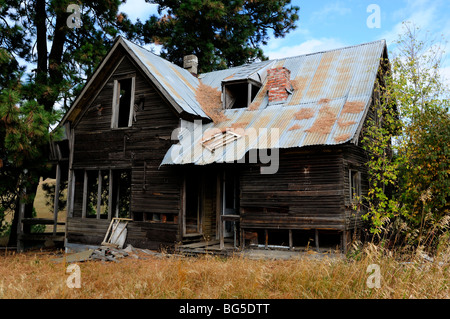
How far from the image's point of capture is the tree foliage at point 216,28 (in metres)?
21.8

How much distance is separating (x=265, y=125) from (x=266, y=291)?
678 centimetres

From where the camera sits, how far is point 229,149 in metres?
10.9

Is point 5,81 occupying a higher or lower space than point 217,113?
higher

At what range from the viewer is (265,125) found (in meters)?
11.7

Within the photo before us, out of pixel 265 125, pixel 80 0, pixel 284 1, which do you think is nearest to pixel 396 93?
pixel 265 125

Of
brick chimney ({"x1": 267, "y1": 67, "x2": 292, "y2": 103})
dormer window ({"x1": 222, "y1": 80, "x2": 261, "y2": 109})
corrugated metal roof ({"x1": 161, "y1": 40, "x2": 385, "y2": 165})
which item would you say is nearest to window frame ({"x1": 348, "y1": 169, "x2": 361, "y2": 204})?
corrugated metal roof ({"x1": 161, "y1": 40, "x2": 385, "y2": 165})

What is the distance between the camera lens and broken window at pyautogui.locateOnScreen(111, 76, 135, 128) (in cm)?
1323

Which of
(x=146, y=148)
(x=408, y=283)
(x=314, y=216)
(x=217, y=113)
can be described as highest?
(x=217, y=113)

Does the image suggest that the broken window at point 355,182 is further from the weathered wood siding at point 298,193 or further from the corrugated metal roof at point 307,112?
the corrugated metal roof at point 307,112

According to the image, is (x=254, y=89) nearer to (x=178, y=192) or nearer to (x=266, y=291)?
(x=178, y=192)

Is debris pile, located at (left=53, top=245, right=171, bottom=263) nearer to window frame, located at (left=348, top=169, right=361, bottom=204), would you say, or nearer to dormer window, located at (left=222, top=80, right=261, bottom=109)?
dormer window, located at (left=222, top=80, right=261, bottom=109)

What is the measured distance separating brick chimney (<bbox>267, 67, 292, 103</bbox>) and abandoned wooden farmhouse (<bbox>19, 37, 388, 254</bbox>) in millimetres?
36

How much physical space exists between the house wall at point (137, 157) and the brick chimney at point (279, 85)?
3.52 meters

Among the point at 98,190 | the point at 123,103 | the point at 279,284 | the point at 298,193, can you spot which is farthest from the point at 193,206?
the point at 279,284
